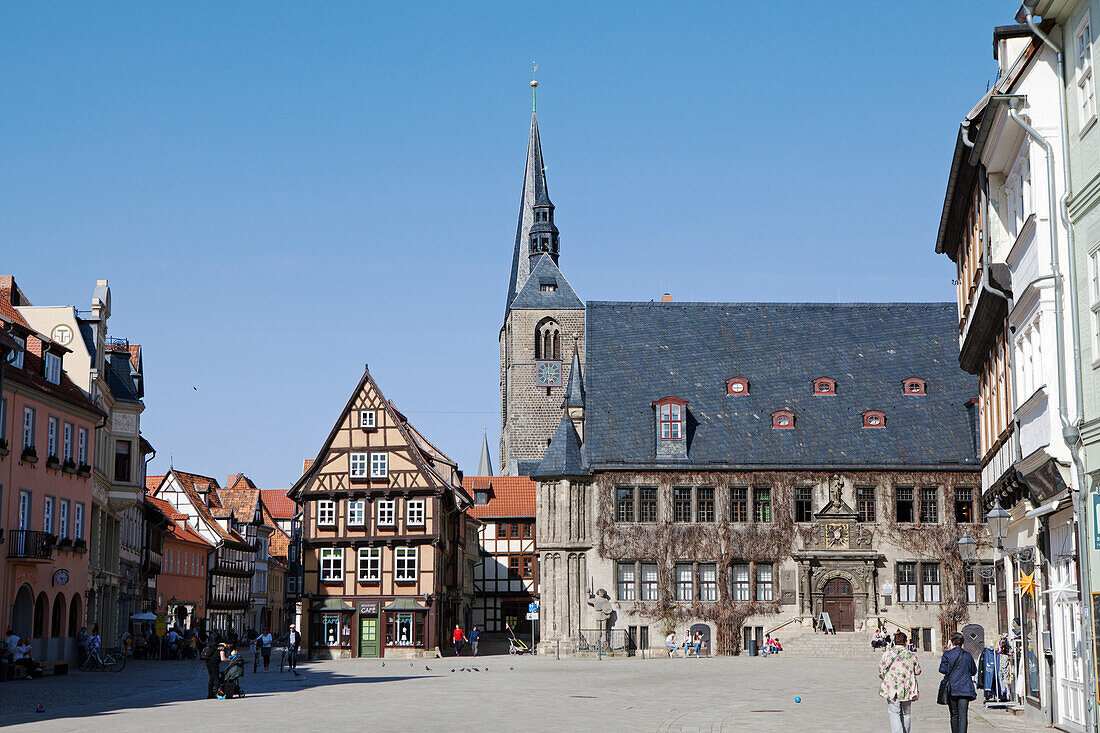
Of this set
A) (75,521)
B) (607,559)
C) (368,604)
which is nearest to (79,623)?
(75,521)

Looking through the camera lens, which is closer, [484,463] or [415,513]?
[415,513]

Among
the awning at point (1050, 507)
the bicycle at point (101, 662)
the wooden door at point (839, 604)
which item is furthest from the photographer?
the wooden door at point (839, 604)

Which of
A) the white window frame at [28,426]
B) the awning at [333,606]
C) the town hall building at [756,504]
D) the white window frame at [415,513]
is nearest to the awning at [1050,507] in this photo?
the white window frame at [28,426]

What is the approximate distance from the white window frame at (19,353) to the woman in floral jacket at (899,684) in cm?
2770

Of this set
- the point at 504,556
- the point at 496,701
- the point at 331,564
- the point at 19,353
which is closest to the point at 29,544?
the point at 19,353

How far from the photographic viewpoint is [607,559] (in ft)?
176

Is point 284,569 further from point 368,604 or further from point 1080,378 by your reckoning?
point 1080,378

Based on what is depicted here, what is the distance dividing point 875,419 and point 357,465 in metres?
21.6

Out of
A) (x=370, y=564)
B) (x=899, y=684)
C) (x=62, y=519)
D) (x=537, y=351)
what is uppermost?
A: (x=537, y=351)

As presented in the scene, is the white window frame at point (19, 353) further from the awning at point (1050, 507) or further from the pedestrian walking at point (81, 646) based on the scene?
the awning at point (1050, 507)

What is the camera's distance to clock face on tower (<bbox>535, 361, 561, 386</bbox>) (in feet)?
354

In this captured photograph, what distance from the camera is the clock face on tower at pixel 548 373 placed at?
354 ft

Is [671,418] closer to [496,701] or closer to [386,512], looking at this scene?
[386,512]

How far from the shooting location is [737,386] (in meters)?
57.7
